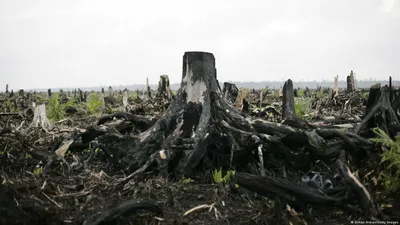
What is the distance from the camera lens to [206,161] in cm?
493

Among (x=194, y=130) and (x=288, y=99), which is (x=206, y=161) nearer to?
(x=194, y=130)

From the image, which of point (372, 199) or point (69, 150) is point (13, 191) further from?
point (372, 199)

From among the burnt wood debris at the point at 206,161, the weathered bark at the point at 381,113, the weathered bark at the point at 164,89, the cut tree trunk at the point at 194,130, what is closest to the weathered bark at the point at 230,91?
the burnt wood debris at the point at 206,161

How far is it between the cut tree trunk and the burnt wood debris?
2cm

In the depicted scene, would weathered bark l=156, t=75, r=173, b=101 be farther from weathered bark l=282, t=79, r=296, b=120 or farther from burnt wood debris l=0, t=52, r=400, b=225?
weathered bark l=282, t=79, r=296, b=120

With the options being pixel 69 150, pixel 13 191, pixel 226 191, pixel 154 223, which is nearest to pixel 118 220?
pixel 154 223

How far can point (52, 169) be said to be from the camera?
5.26 meters

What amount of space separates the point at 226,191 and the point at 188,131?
1.32 metres

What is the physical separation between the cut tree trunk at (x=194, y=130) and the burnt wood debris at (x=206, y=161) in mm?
16

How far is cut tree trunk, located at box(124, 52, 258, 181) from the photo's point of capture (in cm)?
470

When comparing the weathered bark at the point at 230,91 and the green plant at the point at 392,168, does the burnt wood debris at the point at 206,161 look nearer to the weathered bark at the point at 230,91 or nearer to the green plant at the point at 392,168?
the green plant at the point at 392,168

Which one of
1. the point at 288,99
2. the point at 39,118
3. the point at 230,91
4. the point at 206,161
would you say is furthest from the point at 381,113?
the point at 39,118

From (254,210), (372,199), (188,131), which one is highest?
(188,131)

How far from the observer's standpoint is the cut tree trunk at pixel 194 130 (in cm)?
470
